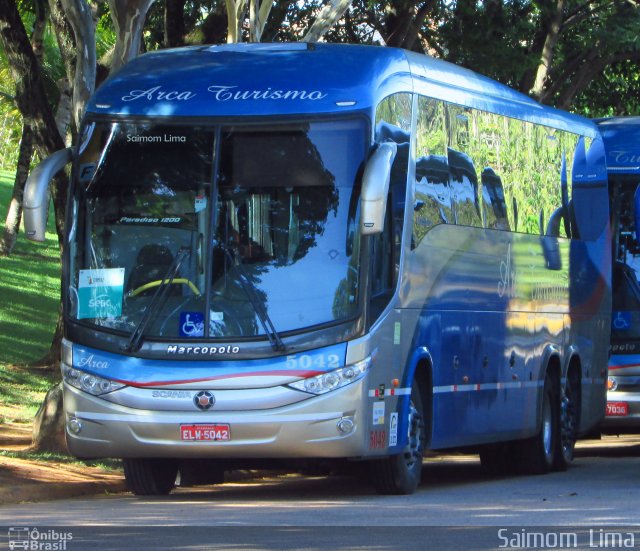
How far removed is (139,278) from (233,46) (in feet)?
8.66

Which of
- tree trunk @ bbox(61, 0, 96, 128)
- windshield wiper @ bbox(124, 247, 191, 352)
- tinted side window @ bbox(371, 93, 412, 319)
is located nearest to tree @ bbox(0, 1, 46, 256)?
tree trunk @ bbox(61, 0, 96, 128)

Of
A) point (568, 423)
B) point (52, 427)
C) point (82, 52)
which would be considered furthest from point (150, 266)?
point (568, 423)

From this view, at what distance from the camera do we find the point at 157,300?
39.7 feet

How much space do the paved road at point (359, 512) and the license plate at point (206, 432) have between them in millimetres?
552

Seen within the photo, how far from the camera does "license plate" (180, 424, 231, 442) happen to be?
11.8 meters

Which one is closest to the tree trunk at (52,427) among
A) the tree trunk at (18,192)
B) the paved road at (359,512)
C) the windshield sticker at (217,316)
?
the paved road at (359,512)

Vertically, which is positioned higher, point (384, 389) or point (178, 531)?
point (384, 389)

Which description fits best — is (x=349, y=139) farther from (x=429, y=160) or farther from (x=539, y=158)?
(x=539, y=158)

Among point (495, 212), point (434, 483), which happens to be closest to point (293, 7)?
point (495, 212)

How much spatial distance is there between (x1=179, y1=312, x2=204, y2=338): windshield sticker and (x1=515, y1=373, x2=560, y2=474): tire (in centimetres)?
597

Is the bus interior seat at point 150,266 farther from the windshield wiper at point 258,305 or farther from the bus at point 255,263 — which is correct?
the windshield wiper at point 258,305

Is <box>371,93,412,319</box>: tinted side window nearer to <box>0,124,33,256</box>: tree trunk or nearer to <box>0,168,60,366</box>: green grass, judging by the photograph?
<box>0,168,60,366</box>: green grass

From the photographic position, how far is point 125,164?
12.5 m

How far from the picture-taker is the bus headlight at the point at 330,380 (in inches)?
466
